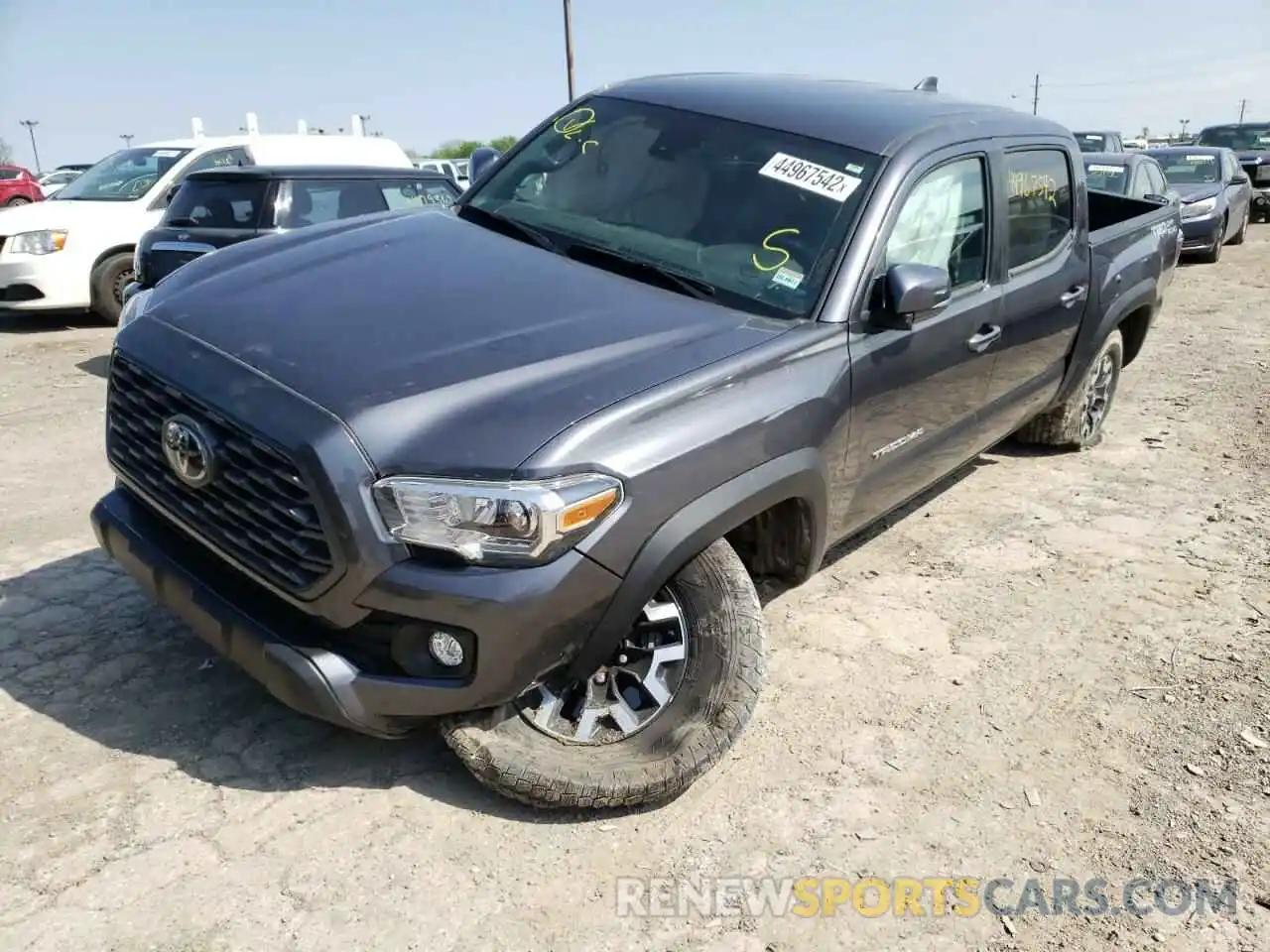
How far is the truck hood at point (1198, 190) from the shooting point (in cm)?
1383

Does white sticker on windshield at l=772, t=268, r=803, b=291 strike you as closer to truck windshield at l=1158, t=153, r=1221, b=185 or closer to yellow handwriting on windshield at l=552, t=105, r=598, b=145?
yellow handwriting on windshield at l=552, t=105, r=598, b=145

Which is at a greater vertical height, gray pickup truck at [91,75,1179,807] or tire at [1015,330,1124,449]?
gray pickup truck at [91,75,1179,807]

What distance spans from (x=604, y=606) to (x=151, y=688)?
5.47ft

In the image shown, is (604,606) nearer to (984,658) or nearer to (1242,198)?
(984,658)

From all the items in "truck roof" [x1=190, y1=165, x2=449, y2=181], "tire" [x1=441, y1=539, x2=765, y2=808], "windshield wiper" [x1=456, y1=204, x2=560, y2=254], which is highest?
"truck roof" [x1=190, y1=165, x2=449, y2=181]

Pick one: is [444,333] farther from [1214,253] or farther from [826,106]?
[1214,253]

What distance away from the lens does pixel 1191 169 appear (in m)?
15.0

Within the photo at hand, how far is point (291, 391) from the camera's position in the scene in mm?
2400

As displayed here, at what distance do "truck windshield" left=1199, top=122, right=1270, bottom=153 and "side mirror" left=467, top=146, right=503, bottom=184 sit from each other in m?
21.0

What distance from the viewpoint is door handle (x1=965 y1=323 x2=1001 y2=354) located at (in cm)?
376

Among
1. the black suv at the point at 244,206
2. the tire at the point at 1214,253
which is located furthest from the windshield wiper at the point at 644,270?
the tire at the point at 1214,253

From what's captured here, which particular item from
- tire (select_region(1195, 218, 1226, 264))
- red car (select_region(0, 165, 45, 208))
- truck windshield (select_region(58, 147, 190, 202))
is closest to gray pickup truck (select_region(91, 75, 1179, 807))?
truck windshield (select_region(58, 147, 190, 202))

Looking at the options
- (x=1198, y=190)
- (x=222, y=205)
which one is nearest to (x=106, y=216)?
(x=222, y=205)

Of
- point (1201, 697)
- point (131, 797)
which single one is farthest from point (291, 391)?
point (1201, 697)
